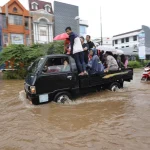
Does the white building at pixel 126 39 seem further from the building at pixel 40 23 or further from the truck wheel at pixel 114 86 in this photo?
the truck wheel at pixel 114 86

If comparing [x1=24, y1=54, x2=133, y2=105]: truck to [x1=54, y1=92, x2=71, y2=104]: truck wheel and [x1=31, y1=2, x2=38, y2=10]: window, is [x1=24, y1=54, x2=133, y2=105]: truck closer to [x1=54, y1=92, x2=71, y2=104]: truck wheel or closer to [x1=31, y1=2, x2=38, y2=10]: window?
[x1=54, y1=92, x2=71, y2=104]: truck wheel

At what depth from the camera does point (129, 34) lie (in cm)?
5388

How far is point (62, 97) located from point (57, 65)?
1.10 m

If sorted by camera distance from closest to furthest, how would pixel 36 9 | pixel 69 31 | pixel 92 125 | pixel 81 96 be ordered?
pixel 92 125
pixel 69 31
pixel 81 96
pixel 36 9

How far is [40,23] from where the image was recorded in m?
36.0

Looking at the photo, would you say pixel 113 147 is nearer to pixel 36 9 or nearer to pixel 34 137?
pixel 34 137

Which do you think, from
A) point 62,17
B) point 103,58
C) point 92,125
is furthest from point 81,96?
point 62,17

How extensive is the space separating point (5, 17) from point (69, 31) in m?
27.9

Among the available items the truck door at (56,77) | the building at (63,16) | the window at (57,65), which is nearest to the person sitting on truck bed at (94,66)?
the truck door at (56,77)

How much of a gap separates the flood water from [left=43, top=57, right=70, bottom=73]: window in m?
1.15

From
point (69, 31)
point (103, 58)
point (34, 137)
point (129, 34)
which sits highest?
point (129, 34)

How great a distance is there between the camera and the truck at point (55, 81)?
6.65 m

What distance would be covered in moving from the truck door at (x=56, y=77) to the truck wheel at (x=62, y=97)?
18cm

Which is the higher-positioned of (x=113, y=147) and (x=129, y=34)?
(x=129, y=34)
